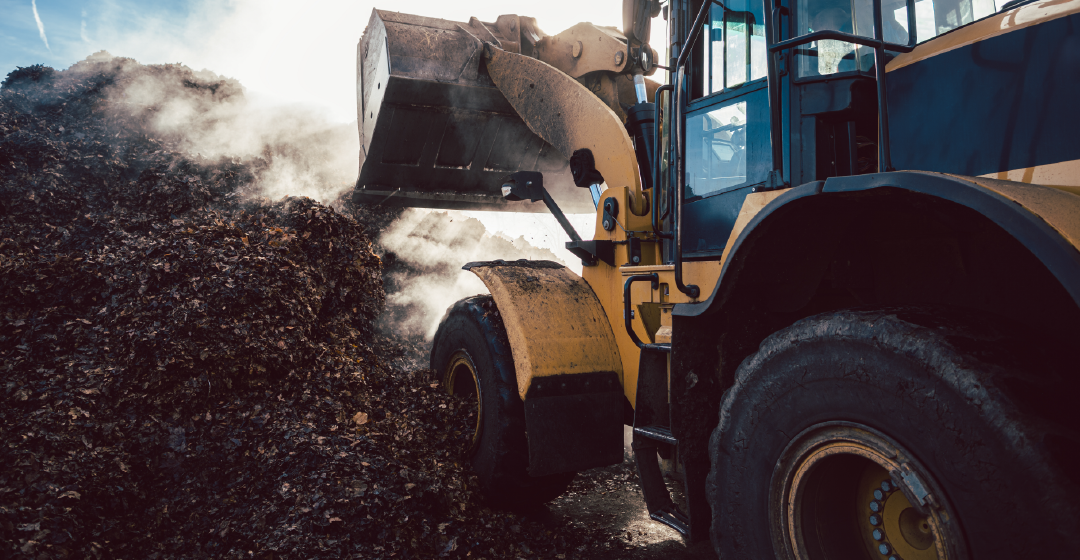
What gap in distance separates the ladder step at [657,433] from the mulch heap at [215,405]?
1.08 m

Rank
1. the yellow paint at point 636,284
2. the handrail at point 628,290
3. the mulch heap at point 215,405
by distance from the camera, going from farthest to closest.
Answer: the handrail at point 628,290 < the mulch heap at point 215,405 < the yellow paint at point 636,284

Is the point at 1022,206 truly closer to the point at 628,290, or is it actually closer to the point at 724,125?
the point at 724,125

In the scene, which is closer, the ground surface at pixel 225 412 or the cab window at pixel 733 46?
the cab window at pixel 733 46

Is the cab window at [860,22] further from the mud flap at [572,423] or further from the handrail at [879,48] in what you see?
the mud flap at [572,423]

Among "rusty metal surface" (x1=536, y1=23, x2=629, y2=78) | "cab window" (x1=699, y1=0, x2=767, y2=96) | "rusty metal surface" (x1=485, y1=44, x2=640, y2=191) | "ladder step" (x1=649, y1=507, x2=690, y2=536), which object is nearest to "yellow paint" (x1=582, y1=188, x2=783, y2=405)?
"rusty metal surface" (x1=485, y1=44, x2=640, y2=191)

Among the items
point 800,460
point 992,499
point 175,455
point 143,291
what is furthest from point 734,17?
point 143,291

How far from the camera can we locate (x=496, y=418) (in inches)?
154

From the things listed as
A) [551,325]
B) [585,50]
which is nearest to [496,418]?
[551,325]

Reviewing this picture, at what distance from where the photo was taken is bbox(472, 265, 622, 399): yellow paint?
372 centimetres

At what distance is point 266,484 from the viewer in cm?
336

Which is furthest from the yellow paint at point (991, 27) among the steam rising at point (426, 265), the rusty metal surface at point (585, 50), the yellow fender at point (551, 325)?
the steam rising at point (426, 265)

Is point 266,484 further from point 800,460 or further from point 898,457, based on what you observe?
point 898,457

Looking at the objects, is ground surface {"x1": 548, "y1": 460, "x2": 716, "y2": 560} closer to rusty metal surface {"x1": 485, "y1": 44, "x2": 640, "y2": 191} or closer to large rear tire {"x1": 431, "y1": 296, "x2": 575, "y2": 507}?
large rear tire {"x1": 431, "y1": 296, "x2": 575, "y2": 507}

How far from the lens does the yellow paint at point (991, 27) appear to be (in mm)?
1956
